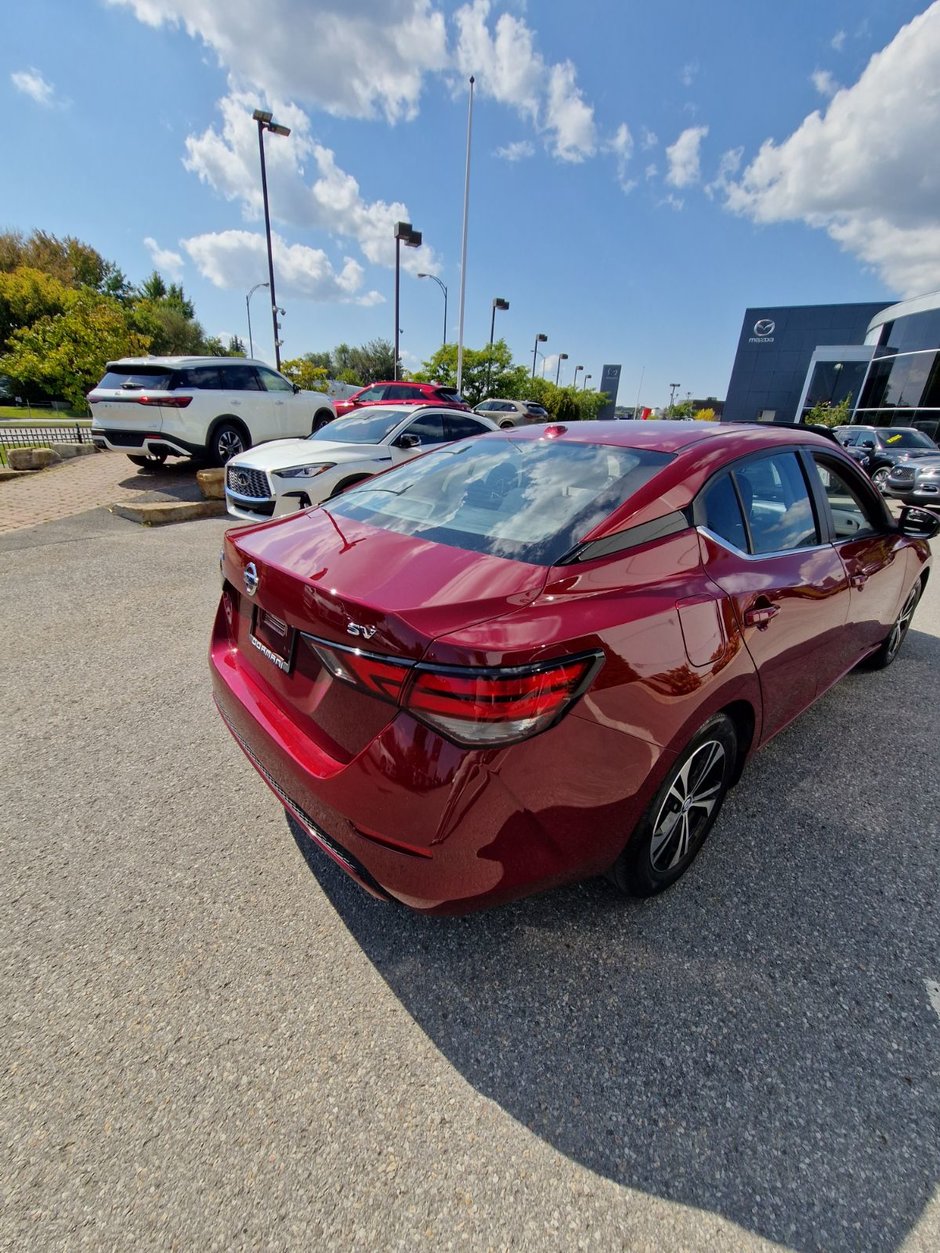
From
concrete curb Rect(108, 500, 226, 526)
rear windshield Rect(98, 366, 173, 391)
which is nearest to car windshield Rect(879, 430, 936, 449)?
concrete curb Rect(108, 500, 226, 526)

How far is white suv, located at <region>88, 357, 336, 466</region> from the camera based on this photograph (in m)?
8.77

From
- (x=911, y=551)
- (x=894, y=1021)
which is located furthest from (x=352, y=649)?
(x=911, y=551)

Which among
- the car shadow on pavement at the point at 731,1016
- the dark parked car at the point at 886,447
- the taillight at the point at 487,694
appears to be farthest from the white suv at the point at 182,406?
the dark parked car at the point at 886,447

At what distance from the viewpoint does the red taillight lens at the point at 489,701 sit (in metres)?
1.40

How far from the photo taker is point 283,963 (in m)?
1.86

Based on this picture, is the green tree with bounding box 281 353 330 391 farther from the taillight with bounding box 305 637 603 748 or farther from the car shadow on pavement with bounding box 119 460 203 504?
the taillight with bounding box 305 637 603 748

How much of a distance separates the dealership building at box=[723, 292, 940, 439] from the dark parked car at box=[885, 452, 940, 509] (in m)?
11.5

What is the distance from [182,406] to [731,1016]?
32.8ft

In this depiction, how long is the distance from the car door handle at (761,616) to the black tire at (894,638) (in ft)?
8.06

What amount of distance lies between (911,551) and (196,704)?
4706 millimetres

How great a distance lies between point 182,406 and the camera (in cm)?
891

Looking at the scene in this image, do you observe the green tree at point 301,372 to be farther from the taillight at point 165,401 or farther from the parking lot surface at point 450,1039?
the parking lot surface at point 450,1039

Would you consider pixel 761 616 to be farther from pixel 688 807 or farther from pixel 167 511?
pixel 167 511

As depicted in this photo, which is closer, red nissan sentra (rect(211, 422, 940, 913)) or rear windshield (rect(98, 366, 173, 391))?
red nissan sentra (rect(211, 422, 940, 913))
